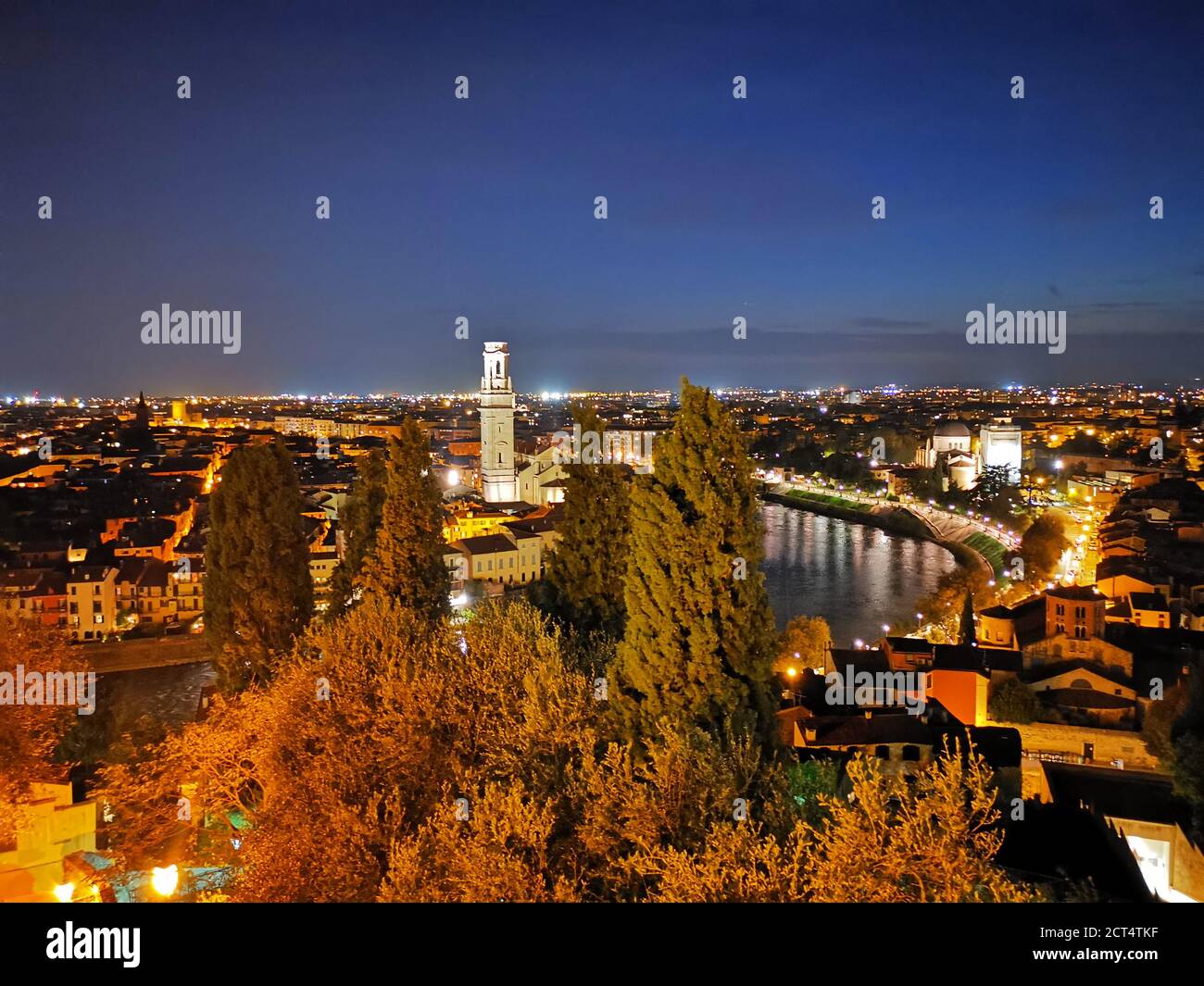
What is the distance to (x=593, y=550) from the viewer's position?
5242 mm

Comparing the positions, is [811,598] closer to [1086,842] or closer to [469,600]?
[469,600]

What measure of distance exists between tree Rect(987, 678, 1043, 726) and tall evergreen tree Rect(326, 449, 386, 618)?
237 inches

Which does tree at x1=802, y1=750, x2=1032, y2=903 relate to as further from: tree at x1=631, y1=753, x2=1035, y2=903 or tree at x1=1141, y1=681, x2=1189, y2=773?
tree at x1=1141, y1=681, x2=1189, y2=773

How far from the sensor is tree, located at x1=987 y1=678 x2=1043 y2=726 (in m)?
7.66

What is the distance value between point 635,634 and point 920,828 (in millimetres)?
1411

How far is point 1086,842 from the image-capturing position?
14.5 feet

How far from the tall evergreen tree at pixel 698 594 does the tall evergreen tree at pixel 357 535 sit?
10.5 ft

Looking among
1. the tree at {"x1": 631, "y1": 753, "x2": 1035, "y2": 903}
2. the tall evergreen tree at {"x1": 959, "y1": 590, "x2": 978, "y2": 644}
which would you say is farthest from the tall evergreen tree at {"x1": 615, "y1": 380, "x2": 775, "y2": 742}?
the tall evergreen tree at {"x1": 959, "y1": 590, "x2": 978, "y2": 644}

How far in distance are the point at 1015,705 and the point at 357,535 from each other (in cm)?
623

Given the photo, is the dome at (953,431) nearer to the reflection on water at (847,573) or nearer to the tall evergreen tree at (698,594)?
the reflection on water at (847,573)

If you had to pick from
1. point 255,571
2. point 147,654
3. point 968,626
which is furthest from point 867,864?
point 147,654

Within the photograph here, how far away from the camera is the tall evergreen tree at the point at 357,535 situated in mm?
6445

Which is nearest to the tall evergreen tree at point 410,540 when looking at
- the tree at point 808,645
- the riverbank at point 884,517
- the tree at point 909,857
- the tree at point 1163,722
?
the tree at point 909,857
